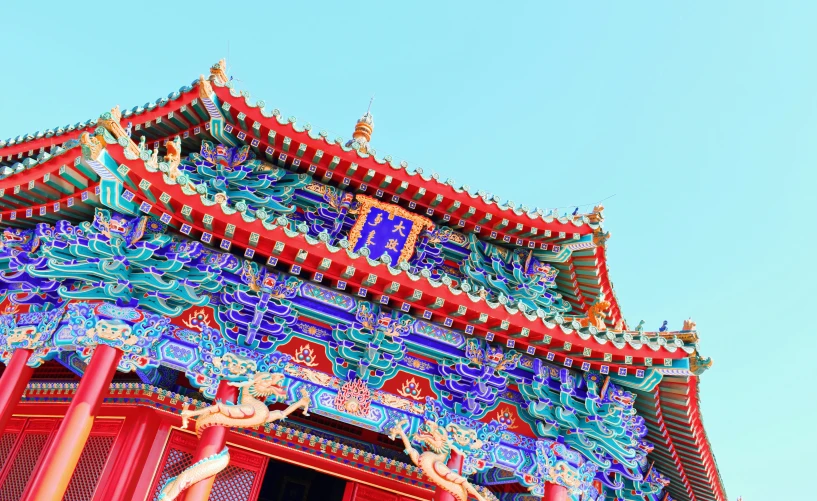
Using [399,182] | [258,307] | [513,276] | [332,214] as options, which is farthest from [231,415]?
[513,276]

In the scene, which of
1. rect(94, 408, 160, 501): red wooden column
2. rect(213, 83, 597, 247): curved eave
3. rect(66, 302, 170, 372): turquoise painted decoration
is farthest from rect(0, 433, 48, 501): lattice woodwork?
rect(213, 83, 597, 247): curved eave

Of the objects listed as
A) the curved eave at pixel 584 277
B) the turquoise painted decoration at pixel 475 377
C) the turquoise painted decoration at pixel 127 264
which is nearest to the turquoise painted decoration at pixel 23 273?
the turquoise painted decoration at pixel 127 264

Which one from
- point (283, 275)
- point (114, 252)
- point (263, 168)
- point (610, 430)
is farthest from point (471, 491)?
point (263, 168)

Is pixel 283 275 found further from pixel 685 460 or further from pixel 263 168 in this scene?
pixel 685 460

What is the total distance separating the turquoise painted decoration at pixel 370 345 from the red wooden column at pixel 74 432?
96.2 inches

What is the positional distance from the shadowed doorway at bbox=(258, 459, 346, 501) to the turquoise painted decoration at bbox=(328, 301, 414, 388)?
2814 millimetres

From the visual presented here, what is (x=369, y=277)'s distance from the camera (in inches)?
253

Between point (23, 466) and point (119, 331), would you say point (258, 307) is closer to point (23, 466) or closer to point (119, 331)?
point (119, 331)

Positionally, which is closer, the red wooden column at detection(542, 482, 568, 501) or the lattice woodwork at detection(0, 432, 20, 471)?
the red wooden column at detection(542, 482, 568, 501)

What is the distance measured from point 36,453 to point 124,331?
3143 millimetres

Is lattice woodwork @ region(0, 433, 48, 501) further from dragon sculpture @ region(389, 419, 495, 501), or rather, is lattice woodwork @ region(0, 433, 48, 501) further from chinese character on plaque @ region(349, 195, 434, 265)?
chinese character on plaque @ region(349, 195, 434, 265)

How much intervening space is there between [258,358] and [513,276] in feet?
15.7

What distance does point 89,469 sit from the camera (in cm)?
738

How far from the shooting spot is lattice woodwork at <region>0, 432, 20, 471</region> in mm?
8053
